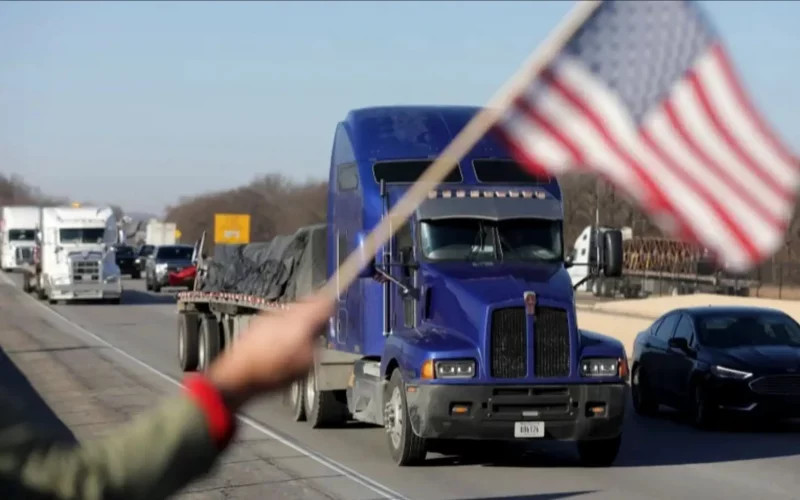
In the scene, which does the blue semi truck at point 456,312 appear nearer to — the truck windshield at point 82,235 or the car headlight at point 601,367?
the car headlight at point 601,367

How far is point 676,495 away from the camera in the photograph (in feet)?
40.1

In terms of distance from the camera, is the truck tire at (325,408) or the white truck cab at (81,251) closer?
the truck tire at (325,408)

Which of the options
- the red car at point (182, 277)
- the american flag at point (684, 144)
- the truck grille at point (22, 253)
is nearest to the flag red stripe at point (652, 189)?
the american flag at point (684, 144)

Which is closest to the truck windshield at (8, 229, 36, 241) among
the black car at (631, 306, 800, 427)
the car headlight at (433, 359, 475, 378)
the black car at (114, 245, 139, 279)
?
the black car at (114, 245, 139, 279)

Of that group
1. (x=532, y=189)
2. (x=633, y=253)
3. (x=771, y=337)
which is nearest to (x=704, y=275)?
(x=633, y=253)

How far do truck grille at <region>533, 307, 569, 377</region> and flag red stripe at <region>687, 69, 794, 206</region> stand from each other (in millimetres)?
8697

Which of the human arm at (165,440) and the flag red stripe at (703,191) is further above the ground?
the flag red stripe at (703,191)

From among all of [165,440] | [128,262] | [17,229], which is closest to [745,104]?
[165,440]

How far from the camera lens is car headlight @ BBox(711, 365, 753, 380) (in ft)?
54.0

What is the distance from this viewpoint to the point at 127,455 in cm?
213

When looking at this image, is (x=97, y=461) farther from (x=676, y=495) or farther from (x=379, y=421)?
(x=379, y=421)

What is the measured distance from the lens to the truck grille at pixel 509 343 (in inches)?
528

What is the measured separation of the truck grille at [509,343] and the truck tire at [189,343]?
12.6 meters

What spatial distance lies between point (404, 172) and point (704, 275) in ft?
125
